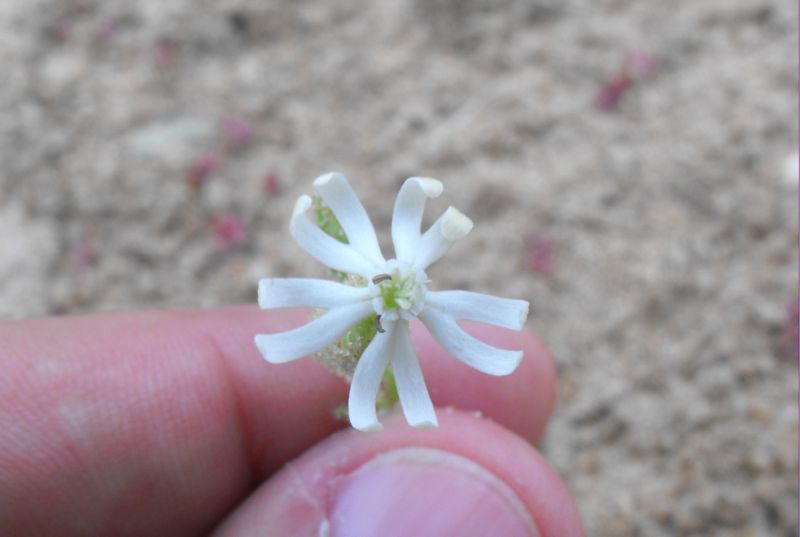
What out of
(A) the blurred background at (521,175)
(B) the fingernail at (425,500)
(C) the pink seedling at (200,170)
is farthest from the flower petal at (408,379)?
(C) the pink seedling at (200,170)

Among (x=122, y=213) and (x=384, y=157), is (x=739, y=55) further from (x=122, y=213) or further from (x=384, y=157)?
(x=122, y=213)

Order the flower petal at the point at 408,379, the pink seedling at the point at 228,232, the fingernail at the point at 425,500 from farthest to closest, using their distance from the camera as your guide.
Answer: the pink seedling at the point at 228,232, the fingernail at the point at 425,500, the flower petal at the point at 408,379

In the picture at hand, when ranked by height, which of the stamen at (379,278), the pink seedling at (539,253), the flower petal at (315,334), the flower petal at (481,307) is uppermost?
the stamen at (379,278)

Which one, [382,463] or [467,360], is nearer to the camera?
[467,360]

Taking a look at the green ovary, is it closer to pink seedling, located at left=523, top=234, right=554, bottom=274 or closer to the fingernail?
the fingernail

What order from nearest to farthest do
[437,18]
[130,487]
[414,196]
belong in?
[414,196], [130,487], [437,18]

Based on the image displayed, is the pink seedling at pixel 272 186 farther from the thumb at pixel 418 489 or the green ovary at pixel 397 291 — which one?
the green ovary at pixel 397 291

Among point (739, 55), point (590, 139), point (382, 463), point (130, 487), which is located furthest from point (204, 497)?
point (739, 55)
